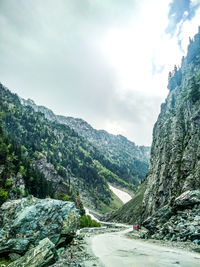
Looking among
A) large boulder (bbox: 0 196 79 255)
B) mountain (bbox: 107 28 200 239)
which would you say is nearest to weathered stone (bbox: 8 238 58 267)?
large boulder (bbox: 0 196 79 255)

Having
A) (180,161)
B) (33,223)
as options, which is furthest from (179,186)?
(33,223)

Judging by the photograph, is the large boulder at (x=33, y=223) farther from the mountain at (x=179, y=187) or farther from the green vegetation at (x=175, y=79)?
the green vegetation at (x=175, y=79)

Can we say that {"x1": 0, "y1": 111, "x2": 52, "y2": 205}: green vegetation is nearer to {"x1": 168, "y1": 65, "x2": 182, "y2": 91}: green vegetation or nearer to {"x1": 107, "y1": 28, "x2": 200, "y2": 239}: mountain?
{"x1": 107, "y1": 28, "x2": 200, "y2": 239}: mountain

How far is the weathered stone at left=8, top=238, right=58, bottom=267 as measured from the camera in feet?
43.8

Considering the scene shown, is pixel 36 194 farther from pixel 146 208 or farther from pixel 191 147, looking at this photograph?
pixel 191 147

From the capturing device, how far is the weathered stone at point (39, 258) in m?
13.4

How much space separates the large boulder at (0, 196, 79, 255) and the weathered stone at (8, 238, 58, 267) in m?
4.82

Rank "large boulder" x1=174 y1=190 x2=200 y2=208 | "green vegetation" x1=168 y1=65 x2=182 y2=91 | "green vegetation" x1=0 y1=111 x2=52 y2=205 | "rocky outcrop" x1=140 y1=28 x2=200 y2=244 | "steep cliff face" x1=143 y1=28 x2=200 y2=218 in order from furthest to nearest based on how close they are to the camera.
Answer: "green vegetation" x1=168 y1=65 x2=182 y2=91
"green vegetation" x1=0 y1=111 x2=52 y2=205
"steep cliff face" x1=143 y1=28 x2=200 y2=218
"large boulder" x1=174 y1=190 x2=200 y2=208
"rocky outcrop" x1=140 y1=28 x2=200 y2=244

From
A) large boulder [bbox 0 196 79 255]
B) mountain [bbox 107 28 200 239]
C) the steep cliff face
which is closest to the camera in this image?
large boulder [bbox 0 196 79 255]

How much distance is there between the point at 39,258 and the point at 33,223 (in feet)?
23.1

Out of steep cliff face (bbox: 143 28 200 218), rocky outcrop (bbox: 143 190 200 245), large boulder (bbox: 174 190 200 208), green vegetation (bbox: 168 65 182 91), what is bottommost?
rocky outcrop (bbox: 143 190 200 245)

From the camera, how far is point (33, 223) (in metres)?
20.4

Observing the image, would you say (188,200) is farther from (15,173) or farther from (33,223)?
(15,173)

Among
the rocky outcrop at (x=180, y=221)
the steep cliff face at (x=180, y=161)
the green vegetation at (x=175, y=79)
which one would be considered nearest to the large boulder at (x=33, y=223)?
the rocky outcrop at (x=180, y=221)
